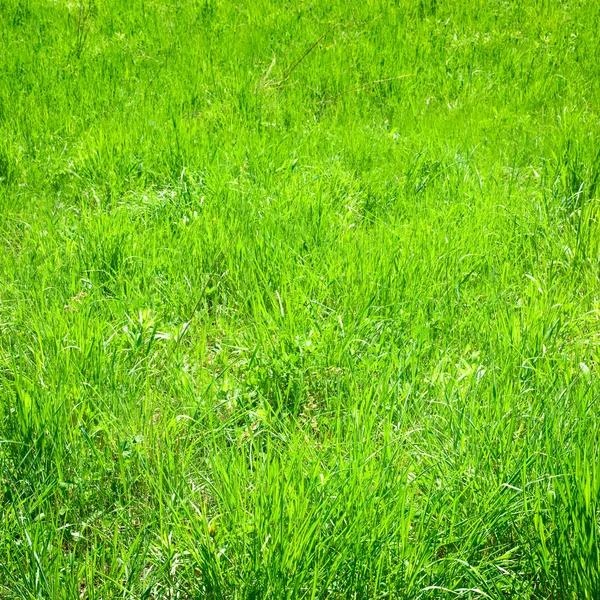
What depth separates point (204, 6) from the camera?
6688 mm

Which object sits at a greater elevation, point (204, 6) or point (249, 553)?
point (204, 6)

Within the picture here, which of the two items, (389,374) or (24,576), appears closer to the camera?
(24,576)

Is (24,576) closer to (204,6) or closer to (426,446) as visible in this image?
(426,446)

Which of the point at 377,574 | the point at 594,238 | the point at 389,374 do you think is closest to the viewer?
the point at 377,574

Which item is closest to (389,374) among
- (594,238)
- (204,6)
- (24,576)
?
(24,576)

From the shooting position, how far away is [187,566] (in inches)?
71.9

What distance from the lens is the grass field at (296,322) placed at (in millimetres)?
1833

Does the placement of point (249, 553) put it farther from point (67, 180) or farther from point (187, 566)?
point (67, 180)

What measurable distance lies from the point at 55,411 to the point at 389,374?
1160 millimetres

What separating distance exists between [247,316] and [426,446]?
1.15 meters

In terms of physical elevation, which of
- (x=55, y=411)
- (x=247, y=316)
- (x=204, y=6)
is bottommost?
(x=247, y=316)

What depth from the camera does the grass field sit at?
183 centimetres

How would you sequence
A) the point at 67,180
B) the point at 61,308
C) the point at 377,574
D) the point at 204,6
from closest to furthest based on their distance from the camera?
1. the point at 377,574
2. the point at 61,308
3. the point at 67,180
4. the point at 204,6

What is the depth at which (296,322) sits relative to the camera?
9.28 feet
